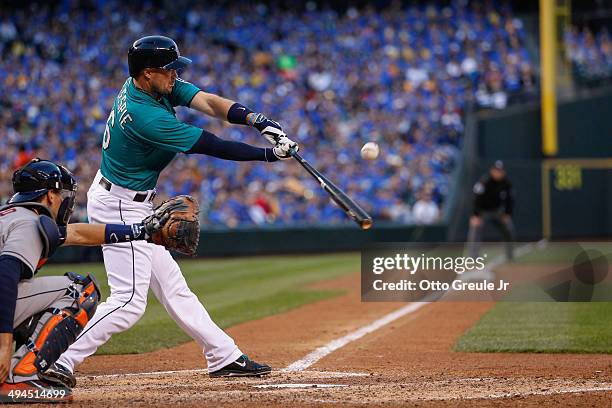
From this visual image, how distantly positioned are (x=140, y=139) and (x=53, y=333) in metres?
1.21

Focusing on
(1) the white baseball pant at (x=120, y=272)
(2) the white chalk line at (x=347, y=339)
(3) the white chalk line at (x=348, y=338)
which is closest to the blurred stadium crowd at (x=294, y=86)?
(3) the white chalk line at (x=348, y=338)

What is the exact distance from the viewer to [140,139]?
5.32 m

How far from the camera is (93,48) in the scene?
24.3 metres

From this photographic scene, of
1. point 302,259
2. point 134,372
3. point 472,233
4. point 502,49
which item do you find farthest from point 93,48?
point 134,372

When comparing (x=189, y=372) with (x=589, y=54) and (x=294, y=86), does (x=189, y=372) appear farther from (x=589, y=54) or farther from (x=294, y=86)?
(x=589, y=54)

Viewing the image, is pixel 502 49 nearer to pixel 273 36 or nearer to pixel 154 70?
pixel 273 36

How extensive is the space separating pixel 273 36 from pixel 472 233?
13092 mm

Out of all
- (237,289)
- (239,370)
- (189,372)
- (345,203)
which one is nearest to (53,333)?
(239,370)

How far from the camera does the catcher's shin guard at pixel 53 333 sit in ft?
15.7

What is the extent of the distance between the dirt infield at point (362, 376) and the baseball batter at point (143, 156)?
433 millimetres

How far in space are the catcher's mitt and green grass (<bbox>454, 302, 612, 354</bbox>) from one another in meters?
3.13

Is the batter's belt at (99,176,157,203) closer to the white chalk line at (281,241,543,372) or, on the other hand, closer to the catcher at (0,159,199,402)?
the catcher at (0,159,199,402)

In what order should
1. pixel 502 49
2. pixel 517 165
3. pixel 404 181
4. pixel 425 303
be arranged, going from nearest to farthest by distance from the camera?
pixel 425 303
pixel 404 181
pixel 517 165
pixel 502 49

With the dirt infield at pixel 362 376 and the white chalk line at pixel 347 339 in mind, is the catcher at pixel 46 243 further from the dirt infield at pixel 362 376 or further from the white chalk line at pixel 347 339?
the white chalk line at pixel 347 339
